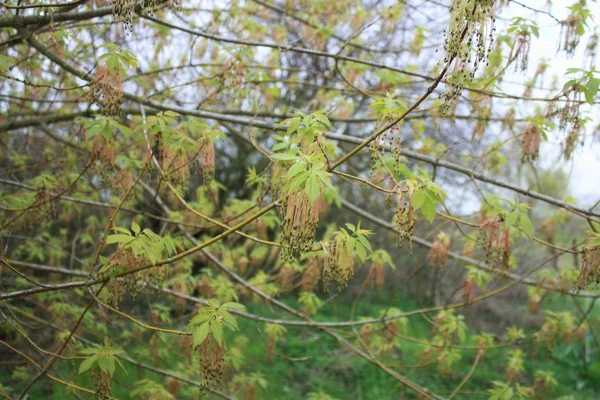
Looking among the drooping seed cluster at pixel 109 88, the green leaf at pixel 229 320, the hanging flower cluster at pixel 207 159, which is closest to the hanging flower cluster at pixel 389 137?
the green leaf at pixel 229 320

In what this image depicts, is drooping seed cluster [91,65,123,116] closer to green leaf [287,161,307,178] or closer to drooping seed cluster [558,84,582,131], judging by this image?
green leaf [287,161,307,178]

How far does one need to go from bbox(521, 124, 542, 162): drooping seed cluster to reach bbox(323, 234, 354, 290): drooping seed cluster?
1.63m

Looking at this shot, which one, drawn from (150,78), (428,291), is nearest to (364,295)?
(428,291)

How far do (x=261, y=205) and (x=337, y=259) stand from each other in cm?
98

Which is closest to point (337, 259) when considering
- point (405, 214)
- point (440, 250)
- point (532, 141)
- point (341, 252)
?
point (341, 252)

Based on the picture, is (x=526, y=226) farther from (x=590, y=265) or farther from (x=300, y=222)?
(x=300, y=222)

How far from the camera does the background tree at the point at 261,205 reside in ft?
6.38

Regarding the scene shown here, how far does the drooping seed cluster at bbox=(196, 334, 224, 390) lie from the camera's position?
1.83m

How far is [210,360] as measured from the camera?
1852 mm

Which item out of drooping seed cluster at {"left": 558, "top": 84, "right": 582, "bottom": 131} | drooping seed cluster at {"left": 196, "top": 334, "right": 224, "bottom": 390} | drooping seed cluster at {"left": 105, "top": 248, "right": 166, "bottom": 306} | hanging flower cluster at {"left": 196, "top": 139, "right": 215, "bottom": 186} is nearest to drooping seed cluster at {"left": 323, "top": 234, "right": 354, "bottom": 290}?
drooping seed cluster at {"left": 196, "top": 334, "right": 224, "bottom": 390}

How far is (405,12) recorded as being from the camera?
6195 mm

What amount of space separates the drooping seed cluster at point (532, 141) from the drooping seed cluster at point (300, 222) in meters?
1.94

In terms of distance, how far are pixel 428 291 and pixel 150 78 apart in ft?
22.0

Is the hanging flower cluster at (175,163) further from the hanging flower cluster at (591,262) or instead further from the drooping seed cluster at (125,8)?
the hanging flower cluster at (591,262)
